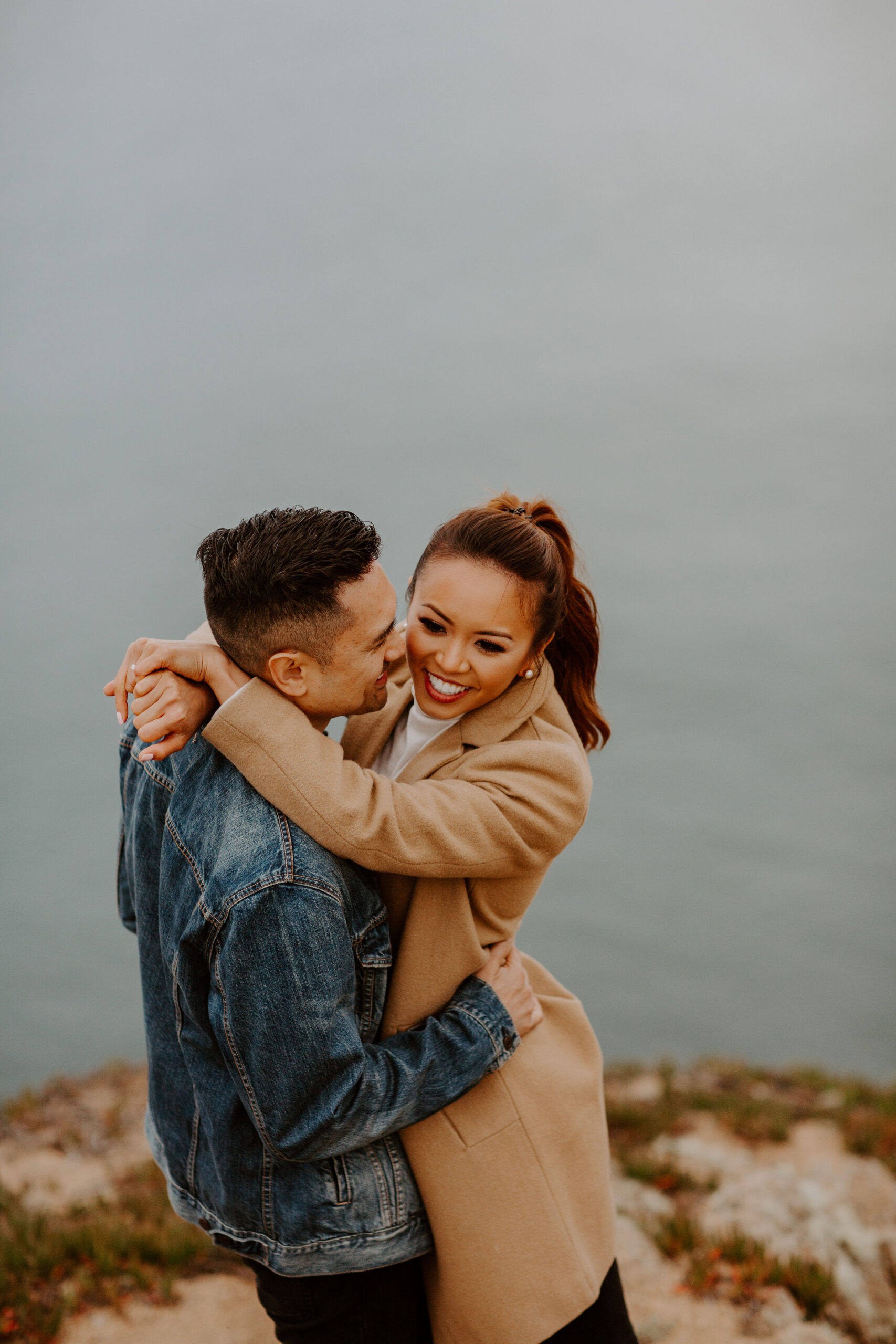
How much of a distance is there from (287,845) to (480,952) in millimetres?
403

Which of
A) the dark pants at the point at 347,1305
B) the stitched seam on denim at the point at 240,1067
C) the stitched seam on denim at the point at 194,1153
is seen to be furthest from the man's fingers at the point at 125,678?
the dark pants at the point at 347,1305

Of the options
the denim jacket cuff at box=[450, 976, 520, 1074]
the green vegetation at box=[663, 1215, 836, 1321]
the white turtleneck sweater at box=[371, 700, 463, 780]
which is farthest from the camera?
the green vegetation at box=[663, 1215, 836, 1321]

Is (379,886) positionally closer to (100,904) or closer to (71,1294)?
(71,1294)

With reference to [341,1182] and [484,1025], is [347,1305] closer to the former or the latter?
[341,1182]

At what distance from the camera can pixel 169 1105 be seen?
5.47ft

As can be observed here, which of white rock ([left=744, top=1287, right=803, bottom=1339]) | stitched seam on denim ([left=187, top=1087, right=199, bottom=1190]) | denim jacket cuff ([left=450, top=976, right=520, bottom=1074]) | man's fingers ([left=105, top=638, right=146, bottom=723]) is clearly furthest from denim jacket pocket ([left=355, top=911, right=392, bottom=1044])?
white rock ([left=744, top=1287, right=803, bottom=1339])

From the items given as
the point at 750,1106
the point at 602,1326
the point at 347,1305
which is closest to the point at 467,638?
the point at 347,1305

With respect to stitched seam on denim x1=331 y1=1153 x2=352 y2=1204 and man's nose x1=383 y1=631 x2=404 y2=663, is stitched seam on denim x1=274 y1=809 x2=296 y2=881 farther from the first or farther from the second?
stitched seam on denim x1=331 y1=1153 x2=352 y2=1204

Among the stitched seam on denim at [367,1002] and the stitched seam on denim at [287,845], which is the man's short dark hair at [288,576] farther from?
the stitched seam on denim at [367,1002]

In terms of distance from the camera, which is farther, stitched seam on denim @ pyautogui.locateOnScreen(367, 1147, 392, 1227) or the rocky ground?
the rocky ground

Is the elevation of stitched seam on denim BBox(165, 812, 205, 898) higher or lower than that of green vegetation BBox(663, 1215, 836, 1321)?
higher

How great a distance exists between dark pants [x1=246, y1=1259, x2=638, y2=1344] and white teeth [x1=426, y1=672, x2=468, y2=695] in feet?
3.05

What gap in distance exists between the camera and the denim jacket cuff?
1.50m

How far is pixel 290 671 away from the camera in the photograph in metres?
1.47
